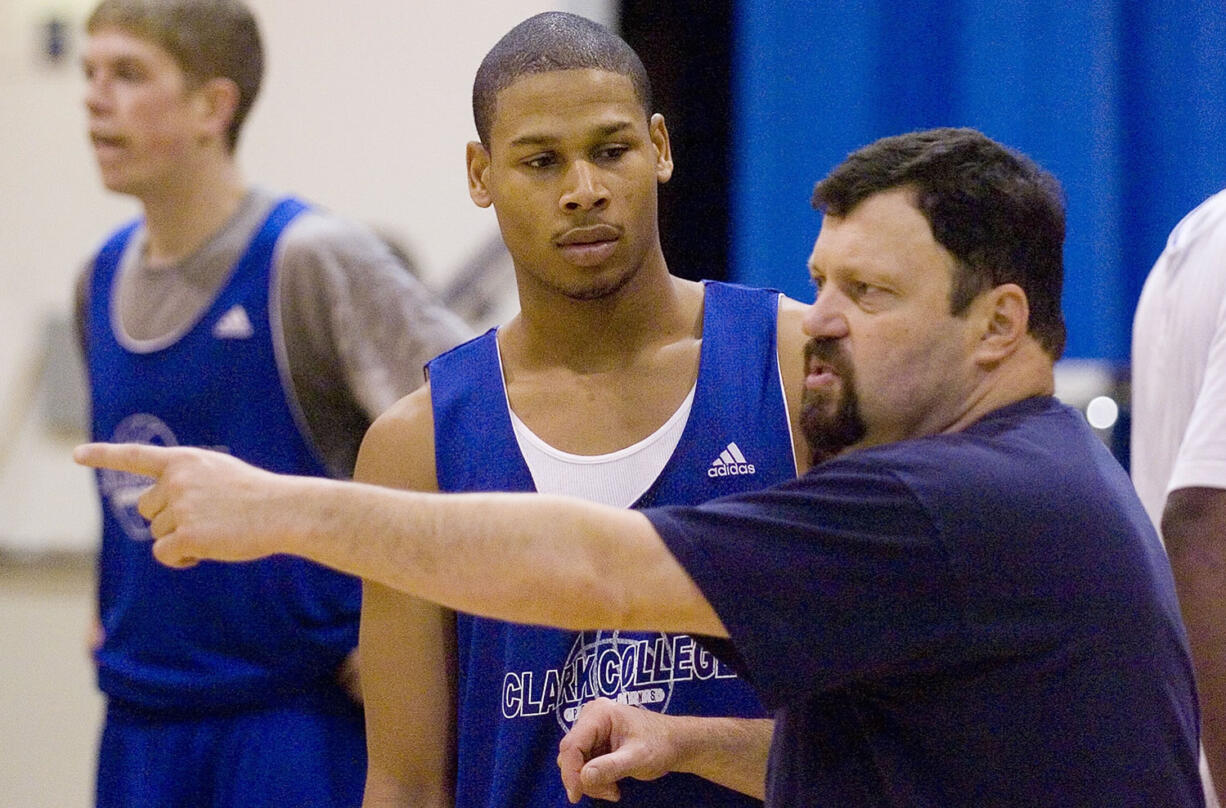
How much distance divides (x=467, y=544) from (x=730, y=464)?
21.2 inches

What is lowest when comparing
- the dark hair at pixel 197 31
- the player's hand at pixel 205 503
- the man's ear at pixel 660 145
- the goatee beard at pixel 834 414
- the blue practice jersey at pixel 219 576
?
the blue practice jersey at pixel 219 576

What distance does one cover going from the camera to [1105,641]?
4.98 ft

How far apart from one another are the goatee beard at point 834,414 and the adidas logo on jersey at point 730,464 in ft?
0.91

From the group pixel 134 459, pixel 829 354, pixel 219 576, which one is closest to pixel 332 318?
pixel 219 576

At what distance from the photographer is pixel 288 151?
499cm

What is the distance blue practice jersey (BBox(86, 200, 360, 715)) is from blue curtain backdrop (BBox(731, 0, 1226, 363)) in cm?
158

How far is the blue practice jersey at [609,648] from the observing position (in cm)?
197

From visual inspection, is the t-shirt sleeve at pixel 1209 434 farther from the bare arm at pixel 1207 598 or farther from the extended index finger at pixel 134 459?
the extended index finger at pixel 134 459

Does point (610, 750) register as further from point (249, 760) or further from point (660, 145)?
point (249, 760)

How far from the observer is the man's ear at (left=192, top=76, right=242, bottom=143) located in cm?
315

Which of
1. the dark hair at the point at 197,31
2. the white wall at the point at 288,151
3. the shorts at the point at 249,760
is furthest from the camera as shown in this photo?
the white wall at the point at 288,151

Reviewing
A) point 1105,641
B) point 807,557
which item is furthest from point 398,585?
point 1105,641

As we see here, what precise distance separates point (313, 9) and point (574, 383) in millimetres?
3231

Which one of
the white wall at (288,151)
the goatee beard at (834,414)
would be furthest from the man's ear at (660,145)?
the white wall at (288,151)
